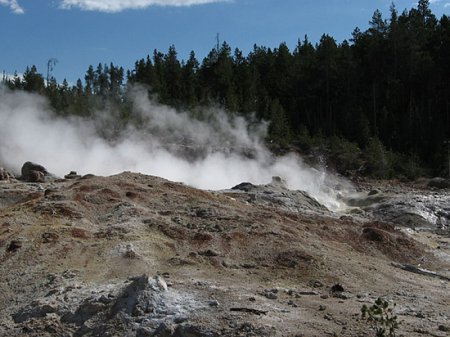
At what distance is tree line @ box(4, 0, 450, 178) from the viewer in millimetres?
40500

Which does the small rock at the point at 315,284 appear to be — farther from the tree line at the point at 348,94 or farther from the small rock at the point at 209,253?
the tree line at the point at 348,94

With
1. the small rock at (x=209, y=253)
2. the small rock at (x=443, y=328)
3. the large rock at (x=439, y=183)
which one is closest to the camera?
the small rock at (x=443, y=328)

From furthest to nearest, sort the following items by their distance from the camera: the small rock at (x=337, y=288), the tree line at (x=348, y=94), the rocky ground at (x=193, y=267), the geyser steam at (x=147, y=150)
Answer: the tree line at (x=348, y=94), the geyser steam at (x=147, y=150), the small rock at (x=337, y=288), the rocky ground at (x=193, y=267)

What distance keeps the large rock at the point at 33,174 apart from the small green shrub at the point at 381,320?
15.7 m

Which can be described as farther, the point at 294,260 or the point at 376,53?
the point at 376,53

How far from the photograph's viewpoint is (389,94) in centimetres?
4862

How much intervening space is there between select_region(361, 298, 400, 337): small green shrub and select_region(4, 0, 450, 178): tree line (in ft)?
91.3

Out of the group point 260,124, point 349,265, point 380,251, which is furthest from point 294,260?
point 260,124

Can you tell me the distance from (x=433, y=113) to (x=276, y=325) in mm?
40872

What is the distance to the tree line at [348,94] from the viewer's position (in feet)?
133

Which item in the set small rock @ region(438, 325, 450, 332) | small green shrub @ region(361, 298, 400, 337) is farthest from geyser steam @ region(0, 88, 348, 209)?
small green shrub @ region(361, 298, 400, 337)

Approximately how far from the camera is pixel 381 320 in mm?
7988

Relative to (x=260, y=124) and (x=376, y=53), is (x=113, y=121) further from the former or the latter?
(x=376, y=53)

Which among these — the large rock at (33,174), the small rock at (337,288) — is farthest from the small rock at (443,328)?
the large rock at (33,174)
